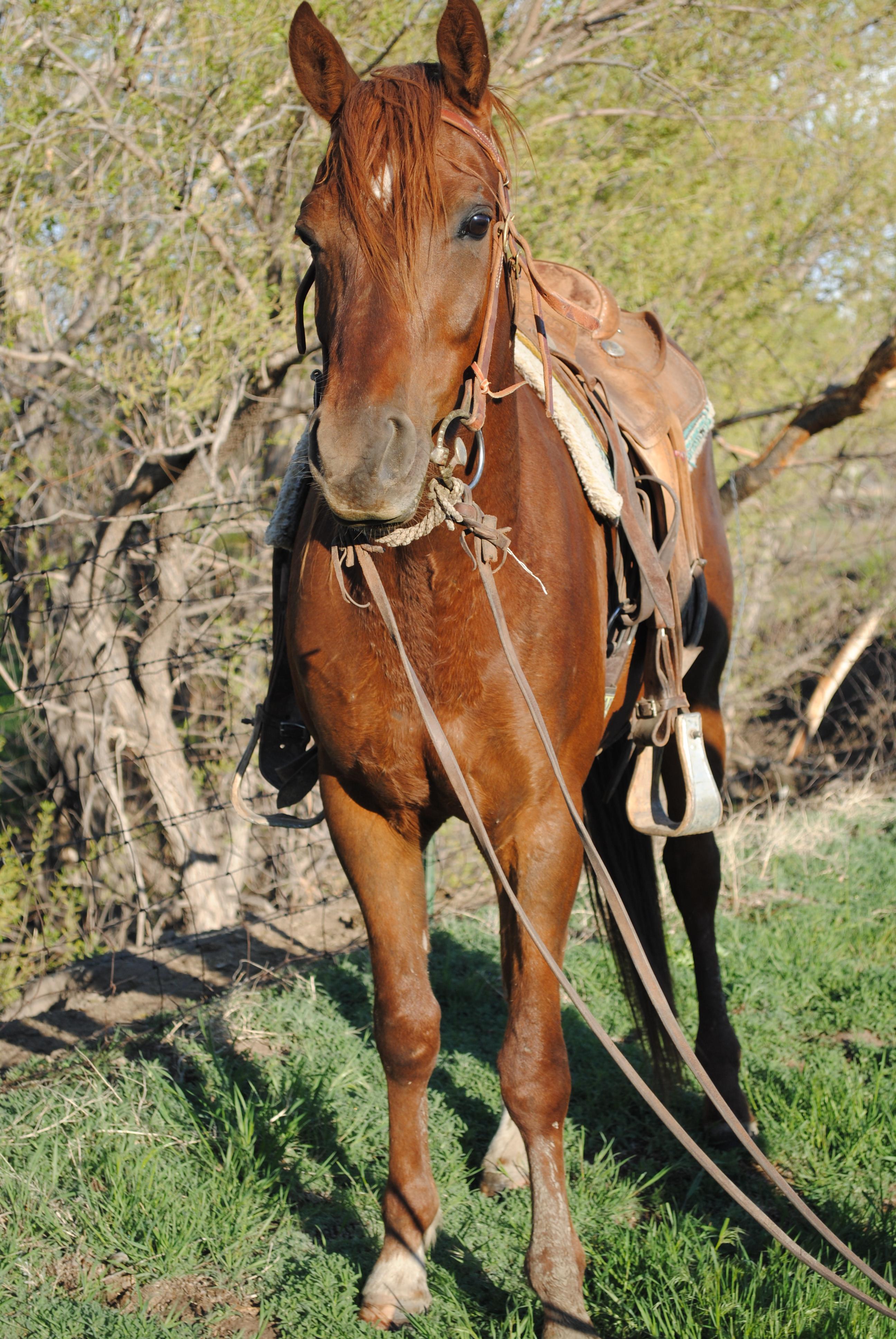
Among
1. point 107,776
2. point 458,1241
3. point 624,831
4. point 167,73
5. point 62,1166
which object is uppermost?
point 167,73

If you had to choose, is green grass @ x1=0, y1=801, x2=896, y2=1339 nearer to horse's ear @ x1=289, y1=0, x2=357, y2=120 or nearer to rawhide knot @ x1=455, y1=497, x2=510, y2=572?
rawhide knot @ x1=455, y1=497, x2=510, y2=572

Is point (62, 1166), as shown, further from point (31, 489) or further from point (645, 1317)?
point (31, 489)

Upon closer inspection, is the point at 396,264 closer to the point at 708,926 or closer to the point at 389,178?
the point at 389,178

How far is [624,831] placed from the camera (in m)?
3.34

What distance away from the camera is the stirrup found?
2.78 metres

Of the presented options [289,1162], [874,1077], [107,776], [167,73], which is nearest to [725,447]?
[167,73]

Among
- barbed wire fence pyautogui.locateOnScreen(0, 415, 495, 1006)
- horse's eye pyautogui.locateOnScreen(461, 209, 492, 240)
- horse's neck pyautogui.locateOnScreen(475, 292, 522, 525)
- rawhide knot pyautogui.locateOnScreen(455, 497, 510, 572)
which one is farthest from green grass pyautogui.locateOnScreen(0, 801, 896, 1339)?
barbed wire fence pyautogui.locateOnScreen(0, 415, 495, 1006)

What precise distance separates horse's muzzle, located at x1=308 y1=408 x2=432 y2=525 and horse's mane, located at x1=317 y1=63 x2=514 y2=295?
11.0 inches

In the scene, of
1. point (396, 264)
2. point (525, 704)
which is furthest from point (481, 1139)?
point (396, 264)

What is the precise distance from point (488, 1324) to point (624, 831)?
1.54 m

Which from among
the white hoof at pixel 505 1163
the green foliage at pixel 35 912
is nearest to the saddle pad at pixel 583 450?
the white hoof at pixel 505 1163

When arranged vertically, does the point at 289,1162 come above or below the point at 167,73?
below

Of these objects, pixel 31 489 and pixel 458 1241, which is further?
pixel 31 489

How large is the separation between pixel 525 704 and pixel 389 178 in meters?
1.03
